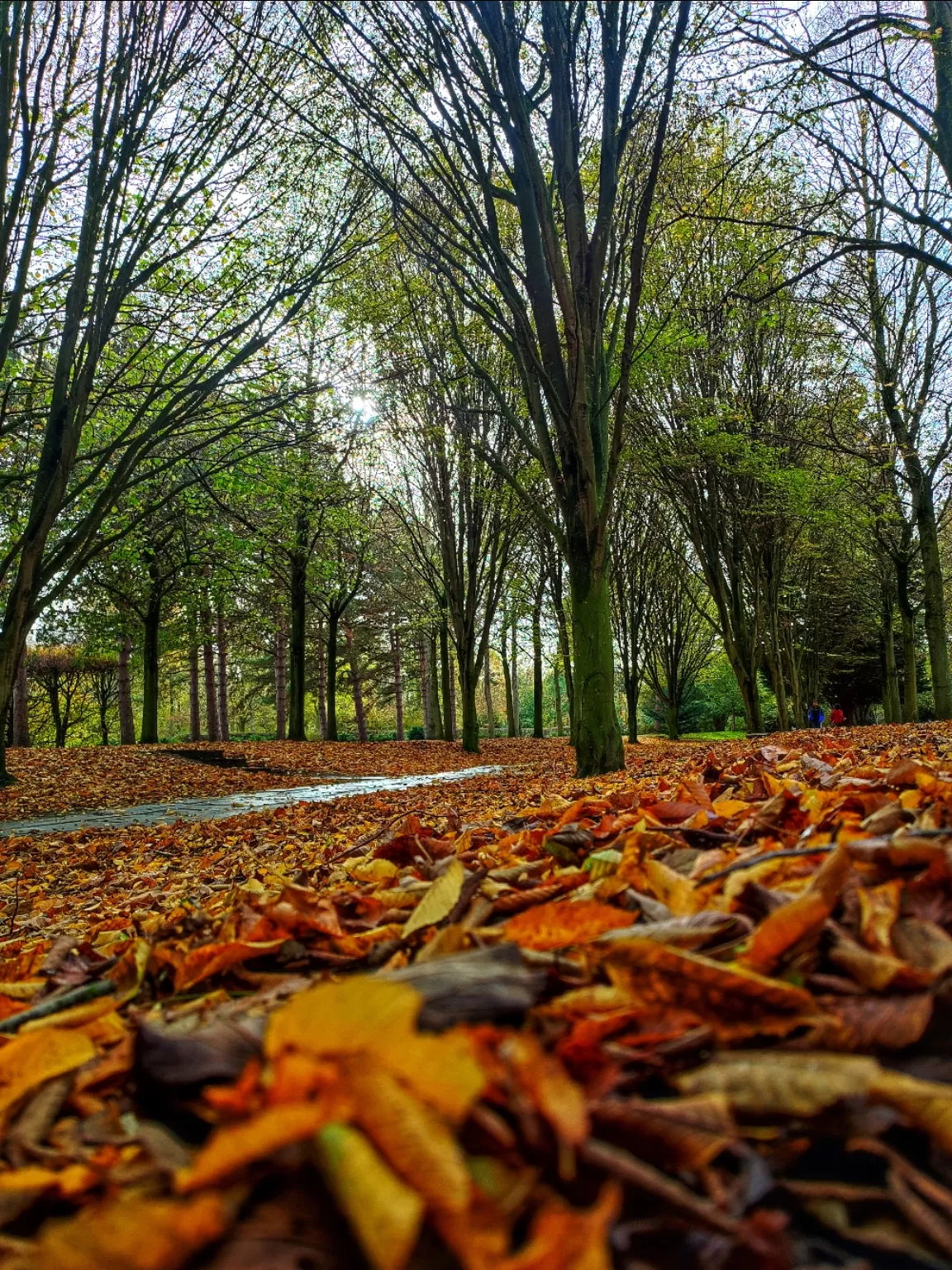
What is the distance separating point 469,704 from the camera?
16734 mm

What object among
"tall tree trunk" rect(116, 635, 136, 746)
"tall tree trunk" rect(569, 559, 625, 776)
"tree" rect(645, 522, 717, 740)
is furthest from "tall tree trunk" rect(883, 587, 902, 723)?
"tall tree trunk" rect(116, 635, 136, 746)

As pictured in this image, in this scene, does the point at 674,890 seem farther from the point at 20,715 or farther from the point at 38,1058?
the point at 20,715

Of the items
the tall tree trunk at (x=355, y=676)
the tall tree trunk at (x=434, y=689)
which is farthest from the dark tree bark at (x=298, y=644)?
the tall tree trunk at (x=355, y=676)

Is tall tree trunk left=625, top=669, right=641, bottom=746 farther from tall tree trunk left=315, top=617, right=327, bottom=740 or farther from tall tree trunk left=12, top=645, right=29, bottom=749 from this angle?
tall tree trunk left=12, top=645, right=29, bottom=749

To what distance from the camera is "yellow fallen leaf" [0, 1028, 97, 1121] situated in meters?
0.87

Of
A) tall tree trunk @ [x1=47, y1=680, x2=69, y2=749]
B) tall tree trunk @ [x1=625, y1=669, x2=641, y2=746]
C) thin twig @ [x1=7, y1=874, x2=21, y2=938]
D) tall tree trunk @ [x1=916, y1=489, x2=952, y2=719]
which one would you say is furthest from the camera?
tall tree trunk @ [x1=47, y1=680, x2=69, y2=749]

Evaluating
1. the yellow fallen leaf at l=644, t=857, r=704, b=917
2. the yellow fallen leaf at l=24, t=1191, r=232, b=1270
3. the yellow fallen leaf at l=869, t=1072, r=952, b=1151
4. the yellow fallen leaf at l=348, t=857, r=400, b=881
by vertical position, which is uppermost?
the yellow fallen leaf at l=644, t=857, r=704, b=917

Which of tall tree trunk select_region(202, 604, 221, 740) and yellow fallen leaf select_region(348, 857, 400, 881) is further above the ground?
tall tree trunk select_region(202, 604, 221, 740)

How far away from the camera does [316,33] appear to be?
5609 mm

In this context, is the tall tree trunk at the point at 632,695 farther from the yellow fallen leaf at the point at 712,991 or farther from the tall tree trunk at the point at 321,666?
the yellow fallen leaf at the point at 712,991

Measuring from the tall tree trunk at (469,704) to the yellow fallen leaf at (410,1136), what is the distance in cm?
1547

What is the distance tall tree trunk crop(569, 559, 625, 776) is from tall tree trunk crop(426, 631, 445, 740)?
64.0 feet

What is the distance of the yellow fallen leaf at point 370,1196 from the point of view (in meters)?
0.48

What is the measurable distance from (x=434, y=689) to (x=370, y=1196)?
89.6 feet
